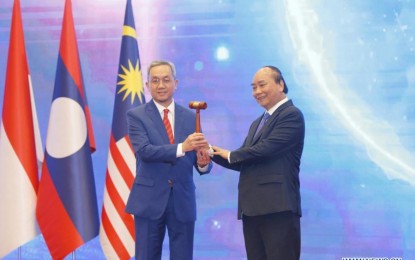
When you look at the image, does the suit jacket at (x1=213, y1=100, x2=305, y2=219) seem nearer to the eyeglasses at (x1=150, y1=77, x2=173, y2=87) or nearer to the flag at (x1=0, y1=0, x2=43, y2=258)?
the eyeglasses at (x1=150, y1=77, x2=173, y2=87)

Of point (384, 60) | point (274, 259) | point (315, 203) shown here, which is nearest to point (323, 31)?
point (384, 60)

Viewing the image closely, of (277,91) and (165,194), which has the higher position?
(277,91)

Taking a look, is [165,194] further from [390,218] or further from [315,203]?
[390,218]

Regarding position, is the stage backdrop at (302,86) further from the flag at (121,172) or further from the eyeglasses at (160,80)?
the eyeglasses at (160,80)

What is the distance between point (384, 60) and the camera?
4.04 m

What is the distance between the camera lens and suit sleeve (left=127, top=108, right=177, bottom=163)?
278cm

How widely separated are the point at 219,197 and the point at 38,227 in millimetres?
1329

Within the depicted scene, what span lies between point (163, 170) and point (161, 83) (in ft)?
1.54

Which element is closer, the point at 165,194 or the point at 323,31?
the point at 165,194

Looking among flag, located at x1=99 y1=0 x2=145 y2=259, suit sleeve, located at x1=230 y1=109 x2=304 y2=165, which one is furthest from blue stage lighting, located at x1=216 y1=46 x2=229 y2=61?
suit sleeve, located at x1=230 y1=109 x2=304 y2=165

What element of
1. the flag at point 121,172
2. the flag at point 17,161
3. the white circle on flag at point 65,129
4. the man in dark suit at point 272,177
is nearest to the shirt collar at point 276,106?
the man in dark suit at point 272,177

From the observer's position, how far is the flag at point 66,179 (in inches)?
146

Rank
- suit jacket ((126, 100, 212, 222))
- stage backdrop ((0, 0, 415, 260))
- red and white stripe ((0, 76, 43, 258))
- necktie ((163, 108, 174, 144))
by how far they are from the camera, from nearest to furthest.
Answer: suit jacket ((126, 100, 212, 222))
necktie ((163, 108, 174, 144))
red and white stripe ((0, 76, 43, 258))
stage backdrop ((0, 0, 415, 260))

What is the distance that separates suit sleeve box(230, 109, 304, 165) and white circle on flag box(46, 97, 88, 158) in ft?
4.52
